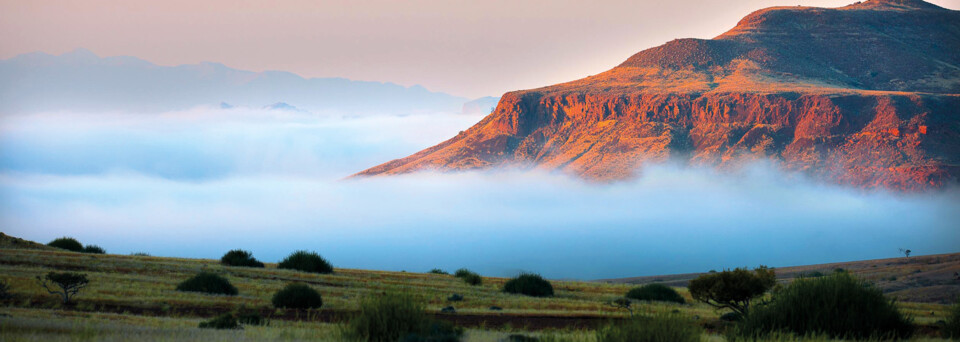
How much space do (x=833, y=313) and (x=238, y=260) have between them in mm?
31715

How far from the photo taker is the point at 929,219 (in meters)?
151

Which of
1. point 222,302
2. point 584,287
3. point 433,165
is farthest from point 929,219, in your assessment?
point 222,302

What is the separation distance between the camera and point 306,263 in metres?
39.8

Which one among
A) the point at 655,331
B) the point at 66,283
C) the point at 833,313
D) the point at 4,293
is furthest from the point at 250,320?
the point at 833,313

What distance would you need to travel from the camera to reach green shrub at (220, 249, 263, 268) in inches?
1601

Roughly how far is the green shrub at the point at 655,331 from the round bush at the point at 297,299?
13862 millimetres

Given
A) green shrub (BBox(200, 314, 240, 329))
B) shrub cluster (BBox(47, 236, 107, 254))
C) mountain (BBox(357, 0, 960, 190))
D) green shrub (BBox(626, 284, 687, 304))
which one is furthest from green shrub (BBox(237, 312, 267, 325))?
mountain (BBox(357, 0, 960, 190))

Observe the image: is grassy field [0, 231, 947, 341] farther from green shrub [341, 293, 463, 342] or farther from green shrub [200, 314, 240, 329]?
green shrub [341, 293, 463, 342]

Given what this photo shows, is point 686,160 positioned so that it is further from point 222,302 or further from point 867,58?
point 222,302

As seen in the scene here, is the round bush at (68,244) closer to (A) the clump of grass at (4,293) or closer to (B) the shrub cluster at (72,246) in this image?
(B) the shrub cluster at (72,246)

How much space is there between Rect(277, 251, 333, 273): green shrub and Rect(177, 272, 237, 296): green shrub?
11.9 m

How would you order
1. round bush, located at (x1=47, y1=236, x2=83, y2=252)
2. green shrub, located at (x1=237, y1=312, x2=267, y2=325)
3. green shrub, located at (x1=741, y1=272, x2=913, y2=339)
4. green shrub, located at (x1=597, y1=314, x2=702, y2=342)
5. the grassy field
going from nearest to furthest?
green shrub, located at (x1=597, y1=314, x2=702, y2=342), the grassy field, green shrub, located at (x1=741, y1=272, x2=913, y2=339), green shrub, located at (x1=237, y1=312, x2=267, y2=325), round bush, located at (x1=47, y1=236, x2=83, y2=252)

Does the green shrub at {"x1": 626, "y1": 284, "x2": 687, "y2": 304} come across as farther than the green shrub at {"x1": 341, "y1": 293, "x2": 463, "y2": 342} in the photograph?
Yes

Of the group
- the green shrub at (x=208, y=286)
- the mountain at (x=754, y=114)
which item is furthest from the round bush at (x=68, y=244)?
the mountain at (x=754, y=114)
